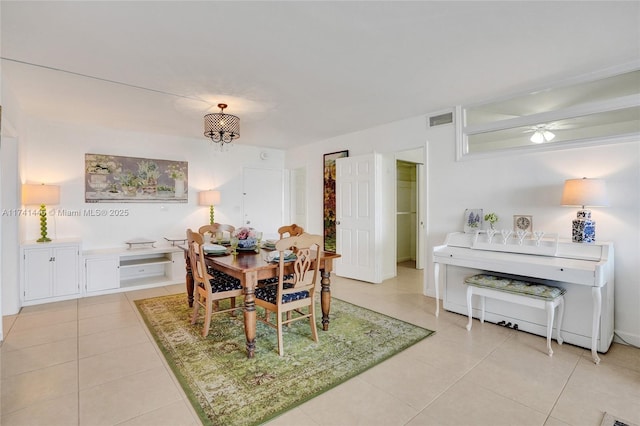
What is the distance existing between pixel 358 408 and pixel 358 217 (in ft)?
10.9

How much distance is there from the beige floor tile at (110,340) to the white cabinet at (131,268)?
1544 millimetres

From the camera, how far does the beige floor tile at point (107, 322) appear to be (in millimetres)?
3029

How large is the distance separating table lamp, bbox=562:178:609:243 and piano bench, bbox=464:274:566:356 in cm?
54

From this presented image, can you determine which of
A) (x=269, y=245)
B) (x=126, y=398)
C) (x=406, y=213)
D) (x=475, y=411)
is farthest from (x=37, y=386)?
(x=406, y=213)

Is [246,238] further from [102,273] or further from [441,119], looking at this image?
[441,119]

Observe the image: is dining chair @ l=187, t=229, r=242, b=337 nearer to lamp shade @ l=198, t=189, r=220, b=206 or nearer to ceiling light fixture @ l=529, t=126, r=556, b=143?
lamp shade @ l=198, t=189, r=220, b=206

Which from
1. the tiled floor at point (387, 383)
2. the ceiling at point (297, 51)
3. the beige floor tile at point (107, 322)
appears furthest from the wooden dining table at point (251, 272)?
the ceiling at point (297, 51)

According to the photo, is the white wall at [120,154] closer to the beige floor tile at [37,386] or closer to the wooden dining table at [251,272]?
the beige floor tile at [37,386]

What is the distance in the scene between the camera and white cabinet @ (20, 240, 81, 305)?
3.69m

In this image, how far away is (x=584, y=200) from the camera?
262 centimetres

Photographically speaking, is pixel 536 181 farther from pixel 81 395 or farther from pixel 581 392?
pixel 81 395

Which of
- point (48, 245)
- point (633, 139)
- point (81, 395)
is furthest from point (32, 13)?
point (633, 139)

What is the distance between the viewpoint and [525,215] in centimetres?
325

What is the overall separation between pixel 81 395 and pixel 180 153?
4166 millimetres
